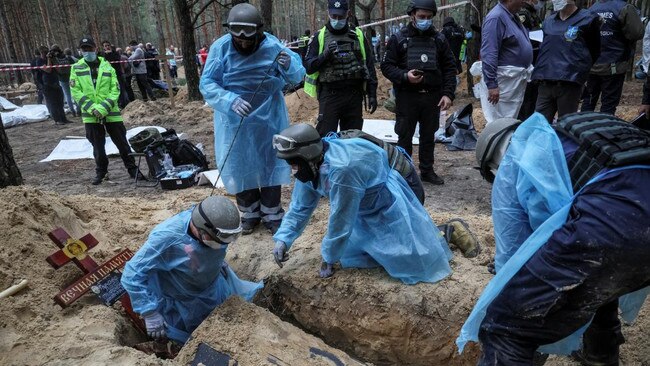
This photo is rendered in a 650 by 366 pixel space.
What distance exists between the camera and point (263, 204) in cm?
425

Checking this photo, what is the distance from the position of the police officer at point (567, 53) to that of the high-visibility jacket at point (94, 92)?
16.6 ft

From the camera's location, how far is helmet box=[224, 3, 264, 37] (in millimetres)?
3650

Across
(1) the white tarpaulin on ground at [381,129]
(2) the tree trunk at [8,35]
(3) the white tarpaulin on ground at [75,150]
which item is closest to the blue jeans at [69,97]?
(3) the white tarpaulin on ground at [75,150]

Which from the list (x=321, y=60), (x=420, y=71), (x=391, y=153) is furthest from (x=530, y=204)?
(x=321, y=60)

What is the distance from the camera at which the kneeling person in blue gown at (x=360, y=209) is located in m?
2.95

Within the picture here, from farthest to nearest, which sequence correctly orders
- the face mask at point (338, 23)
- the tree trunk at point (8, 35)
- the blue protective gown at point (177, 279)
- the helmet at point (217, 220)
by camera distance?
the tree trunk at point (8, 35) < the face mask at point (338, 23) < the blue protective gown at point (177, 279) < the helmet at point (217, 220)

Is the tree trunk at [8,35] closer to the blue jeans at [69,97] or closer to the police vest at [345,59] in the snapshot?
the blue jeans at [69,97]

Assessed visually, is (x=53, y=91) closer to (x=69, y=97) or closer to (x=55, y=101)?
(x=55, y=101)

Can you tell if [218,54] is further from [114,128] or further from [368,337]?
[114,128]

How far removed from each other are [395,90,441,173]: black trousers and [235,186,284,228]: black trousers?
1.74m

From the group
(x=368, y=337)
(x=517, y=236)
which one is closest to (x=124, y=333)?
(x=368, y=337)

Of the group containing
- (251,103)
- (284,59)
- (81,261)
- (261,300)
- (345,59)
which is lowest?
(261,300)

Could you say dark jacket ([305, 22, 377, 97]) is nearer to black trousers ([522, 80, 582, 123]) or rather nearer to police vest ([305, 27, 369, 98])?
police vest ([305, 27, 369, 98])

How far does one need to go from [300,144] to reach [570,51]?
126 inches
